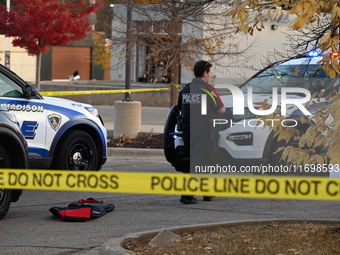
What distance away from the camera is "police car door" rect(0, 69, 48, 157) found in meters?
9.54

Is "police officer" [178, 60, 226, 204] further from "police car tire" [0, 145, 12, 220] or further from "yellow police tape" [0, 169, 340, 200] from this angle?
"yellow police tape" [0, 169, 340, 200]

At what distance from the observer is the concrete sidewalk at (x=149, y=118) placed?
674 inches

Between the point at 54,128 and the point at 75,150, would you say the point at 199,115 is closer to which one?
the point at 54,128

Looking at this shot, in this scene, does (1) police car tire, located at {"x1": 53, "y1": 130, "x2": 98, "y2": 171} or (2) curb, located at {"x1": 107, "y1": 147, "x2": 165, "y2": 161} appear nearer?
(1) police car tire, located at {"x1": 53, "y1": 130, "x2": 98, "y2": 171}

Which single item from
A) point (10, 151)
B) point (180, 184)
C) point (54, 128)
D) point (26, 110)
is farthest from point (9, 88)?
point (180, 184)

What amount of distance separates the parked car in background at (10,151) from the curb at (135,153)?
18.5 feet

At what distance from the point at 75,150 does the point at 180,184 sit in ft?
19.1

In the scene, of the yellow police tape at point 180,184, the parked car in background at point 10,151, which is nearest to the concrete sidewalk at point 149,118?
the parked car in background at point 10,151

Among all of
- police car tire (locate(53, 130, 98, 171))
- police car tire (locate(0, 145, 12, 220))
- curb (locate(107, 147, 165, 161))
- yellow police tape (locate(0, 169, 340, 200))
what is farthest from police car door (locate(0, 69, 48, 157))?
yellow police tape (locate(0, 169, 340, 200))

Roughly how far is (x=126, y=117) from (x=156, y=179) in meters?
10.7

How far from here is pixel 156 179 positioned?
16.3 feet

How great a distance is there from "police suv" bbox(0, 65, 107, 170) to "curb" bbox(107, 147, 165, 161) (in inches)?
120

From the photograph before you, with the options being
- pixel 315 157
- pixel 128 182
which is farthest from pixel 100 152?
pixel 128 182

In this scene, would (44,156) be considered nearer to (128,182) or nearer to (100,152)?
(100,152)
